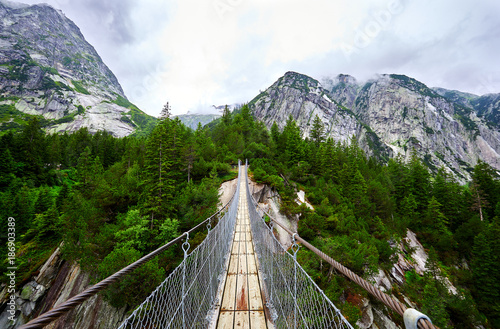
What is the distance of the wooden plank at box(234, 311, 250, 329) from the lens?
3.38m

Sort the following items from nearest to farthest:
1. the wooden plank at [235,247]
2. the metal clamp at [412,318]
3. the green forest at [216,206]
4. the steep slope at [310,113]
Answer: the metal clamp at [412,318], the wooden plank at [235,247], the green forest at [216,206], the steep slope at [310,113]

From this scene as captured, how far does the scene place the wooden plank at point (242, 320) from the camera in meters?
3.38

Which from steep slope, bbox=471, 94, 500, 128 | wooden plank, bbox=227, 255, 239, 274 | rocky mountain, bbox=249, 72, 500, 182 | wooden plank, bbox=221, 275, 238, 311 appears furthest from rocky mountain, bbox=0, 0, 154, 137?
steep slope, bbox=471, 94, 500, 128

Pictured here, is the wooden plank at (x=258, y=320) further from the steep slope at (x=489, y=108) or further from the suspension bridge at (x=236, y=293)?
the steep slope at (x=489, y=108)

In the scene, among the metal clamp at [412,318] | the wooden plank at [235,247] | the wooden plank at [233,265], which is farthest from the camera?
the wooden plank at [235,247]

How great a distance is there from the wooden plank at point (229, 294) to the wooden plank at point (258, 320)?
0.47 meters

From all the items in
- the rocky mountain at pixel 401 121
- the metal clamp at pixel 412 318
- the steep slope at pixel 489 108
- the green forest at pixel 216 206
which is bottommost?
the green forest at pixel 216 206

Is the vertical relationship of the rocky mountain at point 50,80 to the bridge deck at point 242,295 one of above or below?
above

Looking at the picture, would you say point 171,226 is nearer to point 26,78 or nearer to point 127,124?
point 127,124

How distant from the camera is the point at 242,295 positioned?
414cm

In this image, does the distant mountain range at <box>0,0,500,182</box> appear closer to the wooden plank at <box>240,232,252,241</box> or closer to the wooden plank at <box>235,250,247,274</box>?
the wooden plank at <box>240,232,252,241</box>

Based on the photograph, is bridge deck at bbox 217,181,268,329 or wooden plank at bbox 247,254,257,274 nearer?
bridge deck at bbox 217,181,268,329

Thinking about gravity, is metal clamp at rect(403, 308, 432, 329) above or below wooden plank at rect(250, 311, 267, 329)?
above

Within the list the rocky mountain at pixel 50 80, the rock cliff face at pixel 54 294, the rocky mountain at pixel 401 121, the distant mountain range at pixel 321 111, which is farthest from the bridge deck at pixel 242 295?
the rocky mountain at pixel 50 80
